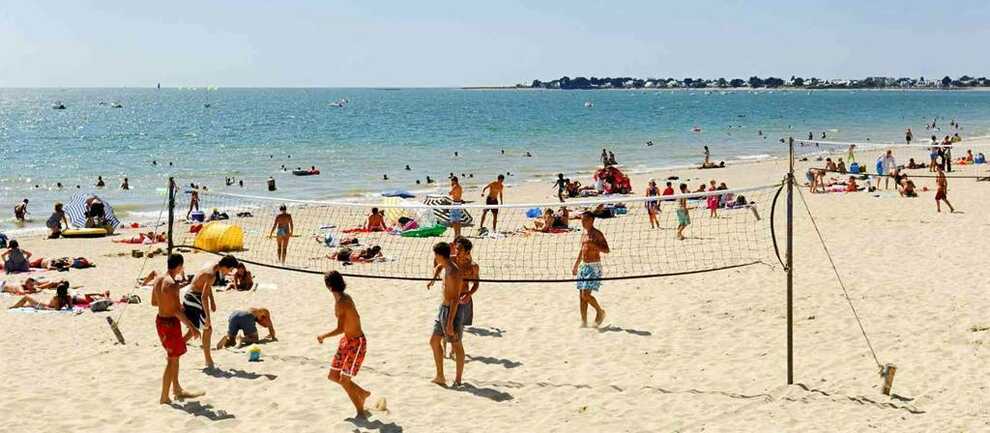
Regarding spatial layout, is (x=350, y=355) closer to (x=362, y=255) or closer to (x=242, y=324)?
(x=242, y=324)

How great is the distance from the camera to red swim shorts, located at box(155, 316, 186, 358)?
8344mm

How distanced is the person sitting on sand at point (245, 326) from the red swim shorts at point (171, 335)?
2021 millimetres

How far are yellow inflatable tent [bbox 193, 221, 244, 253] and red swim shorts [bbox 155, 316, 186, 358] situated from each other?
9.87 meters

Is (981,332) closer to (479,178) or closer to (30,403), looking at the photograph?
(30,403)

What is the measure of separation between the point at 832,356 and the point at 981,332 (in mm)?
1795

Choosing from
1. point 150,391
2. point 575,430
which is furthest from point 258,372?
point 575,430

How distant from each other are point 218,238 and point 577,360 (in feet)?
33.6

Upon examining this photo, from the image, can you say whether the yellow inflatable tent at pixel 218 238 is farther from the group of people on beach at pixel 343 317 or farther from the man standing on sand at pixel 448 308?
the man standing on sand at pixel 448 308

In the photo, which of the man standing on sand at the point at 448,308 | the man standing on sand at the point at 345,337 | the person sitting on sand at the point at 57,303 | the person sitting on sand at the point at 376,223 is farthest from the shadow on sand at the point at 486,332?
the person sitting on sand at the point at 376,223

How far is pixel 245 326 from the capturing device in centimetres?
1050

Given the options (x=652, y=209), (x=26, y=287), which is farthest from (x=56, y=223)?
(x=652, y=209)

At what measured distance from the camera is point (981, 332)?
1013 cm

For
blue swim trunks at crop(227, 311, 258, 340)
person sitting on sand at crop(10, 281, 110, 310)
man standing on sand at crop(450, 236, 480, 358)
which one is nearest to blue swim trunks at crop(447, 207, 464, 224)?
person sitting on sand at crop(10, 281, 110, 310)

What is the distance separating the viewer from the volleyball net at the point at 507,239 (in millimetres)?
15461
